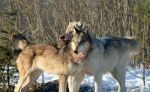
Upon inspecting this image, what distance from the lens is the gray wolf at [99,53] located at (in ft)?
25.6

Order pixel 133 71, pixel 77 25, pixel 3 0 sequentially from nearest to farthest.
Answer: pixel 77 25 → pixel 133 71 → pixel 3 0

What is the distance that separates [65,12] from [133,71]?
10.8 ft

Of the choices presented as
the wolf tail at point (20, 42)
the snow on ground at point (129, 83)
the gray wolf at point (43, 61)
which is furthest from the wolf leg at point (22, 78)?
the snow on ground at point (129, 83)

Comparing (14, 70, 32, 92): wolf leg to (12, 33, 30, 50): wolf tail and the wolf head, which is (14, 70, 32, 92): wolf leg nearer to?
(12, 33, 30, 50): wolf tail

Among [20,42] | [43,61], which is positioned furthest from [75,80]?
[20,42]

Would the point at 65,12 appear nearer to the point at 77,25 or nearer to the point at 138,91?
the point at 138,91

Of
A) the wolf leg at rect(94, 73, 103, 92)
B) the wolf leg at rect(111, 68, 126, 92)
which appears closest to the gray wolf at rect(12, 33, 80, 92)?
the wolf leg at rect(94, 73, 103, 92)

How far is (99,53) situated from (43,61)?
1.14 meters

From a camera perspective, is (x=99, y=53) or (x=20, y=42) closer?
(x=99, y=53)

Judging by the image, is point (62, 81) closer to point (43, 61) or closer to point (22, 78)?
point (43, 61)

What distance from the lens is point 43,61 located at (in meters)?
8.39

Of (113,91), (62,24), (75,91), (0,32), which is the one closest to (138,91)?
(113,91)

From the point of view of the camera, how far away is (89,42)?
7.88m

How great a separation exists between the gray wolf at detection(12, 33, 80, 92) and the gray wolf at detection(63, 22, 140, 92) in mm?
238
